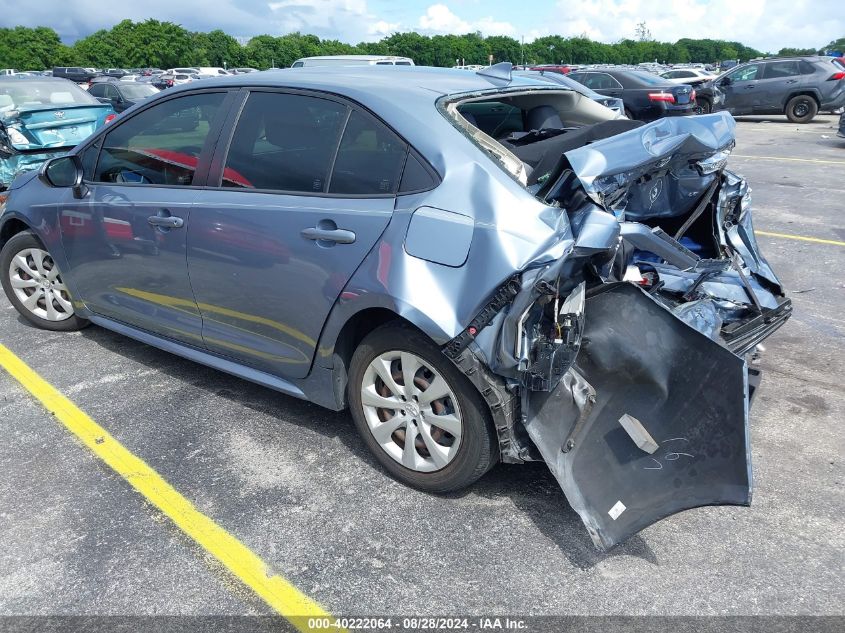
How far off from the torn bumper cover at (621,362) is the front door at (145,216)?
1.81 m

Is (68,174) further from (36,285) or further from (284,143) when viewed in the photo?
(284,143)

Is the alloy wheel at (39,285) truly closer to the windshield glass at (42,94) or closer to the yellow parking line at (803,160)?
the windshield glass at (42,94)

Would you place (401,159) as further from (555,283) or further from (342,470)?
(342,470)

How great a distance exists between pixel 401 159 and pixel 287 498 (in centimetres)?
157

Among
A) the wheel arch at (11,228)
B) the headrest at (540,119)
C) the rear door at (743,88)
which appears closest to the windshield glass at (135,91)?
the wheel arch at (11,228)

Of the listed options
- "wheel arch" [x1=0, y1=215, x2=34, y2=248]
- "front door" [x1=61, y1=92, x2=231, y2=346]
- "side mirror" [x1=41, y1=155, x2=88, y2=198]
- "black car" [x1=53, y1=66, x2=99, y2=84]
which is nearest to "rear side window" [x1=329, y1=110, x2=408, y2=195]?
"front door" [x1=61, y1=92, x2=231, y2=346]

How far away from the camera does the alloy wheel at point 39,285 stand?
4734 mm

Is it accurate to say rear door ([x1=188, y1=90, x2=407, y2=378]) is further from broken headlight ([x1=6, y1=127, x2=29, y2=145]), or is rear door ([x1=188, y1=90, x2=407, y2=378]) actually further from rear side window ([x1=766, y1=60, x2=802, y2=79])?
rear side window ([x1=766, y1=60, x2=802, y2=79])

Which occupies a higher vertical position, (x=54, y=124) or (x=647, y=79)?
(x=54, y=124)

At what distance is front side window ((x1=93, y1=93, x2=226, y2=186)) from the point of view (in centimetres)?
362

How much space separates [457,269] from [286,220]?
3.01 feet

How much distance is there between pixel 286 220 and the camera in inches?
122

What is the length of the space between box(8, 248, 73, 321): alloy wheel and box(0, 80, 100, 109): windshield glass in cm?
573

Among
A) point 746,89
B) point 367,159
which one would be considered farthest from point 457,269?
point 746,89
